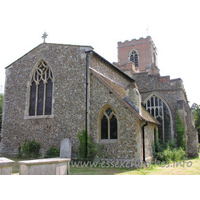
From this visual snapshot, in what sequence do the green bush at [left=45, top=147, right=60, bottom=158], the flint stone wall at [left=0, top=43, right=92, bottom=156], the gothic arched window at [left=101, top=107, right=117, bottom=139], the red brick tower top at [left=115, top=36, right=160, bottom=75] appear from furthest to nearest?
the red brick tower top at [left=115, top=36, right=160, bottom=75] → the flint stone wall at [left=0, top=43, right=92, bottom=156] → the green bush at [left=45, top=147, right=60, bottom=158] → the gothic arched window at [left=101, top=107, right=117, bottom=139]

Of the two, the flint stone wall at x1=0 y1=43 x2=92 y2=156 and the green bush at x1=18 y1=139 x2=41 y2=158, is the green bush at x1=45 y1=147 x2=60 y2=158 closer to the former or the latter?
the flint stone wall at x1=0 y1=43 x2=92 y2=156

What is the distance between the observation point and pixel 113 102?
12.1 m

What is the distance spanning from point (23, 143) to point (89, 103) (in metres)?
6.00

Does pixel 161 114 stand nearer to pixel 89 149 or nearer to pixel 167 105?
pixel 167 105

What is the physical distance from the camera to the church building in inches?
464

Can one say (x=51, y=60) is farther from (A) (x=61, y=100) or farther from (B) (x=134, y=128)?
(B) (x=134, y=128)

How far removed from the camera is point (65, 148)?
41.8 ft

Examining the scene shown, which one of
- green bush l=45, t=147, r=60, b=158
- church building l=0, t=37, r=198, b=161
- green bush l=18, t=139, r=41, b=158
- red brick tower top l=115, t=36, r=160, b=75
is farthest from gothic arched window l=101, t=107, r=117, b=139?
red brick tower top l=115, t=36, r=160, b=75

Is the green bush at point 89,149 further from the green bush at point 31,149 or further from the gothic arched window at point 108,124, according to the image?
the green bush at point 31,149

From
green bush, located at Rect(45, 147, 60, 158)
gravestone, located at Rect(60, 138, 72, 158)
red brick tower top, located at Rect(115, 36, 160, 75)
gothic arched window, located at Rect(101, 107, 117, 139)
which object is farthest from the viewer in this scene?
red brick tower top, located at Rect(115, 36, 160, 75)

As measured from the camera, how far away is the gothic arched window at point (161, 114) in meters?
19.2

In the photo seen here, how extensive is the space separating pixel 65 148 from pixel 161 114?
10.6m

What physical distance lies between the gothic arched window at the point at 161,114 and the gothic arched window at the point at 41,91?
9.96 meters

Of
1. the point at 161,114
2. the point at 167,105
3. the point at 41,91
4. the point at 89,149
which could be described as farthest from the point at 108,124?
the point at 167,105
